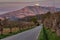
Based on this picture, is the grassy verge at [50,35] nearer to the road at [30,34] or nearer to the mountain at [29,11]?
the road at [30,34]

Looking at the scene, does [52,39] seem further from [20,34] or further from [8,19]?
[8,19]

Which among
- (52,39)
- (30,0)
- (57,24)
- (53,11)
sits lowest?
(52,39)

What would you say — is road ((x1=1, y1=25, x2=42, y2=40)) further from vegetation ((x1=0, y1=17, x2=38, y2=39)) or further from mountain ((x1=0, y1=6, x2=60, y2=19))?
mountain ((x1=0, y1=6, x2=60, y2=19))

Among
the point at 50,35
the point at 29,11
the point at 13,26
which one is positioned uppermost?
the point at 29,11

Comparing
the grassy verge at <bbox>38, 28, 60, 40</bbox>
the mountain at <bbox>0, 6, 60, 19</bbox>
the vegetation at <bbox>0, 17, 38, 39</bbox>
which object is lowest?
the grassy verge at <bbox>38, 28, 60, 40</bbox>

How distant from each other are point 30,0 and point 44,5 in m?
0.17

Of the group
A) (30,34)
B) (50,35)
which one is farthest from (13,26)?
(50,35)

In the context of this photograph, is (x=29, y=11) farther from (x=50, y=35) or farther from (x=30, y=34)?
(x=50, y=35)

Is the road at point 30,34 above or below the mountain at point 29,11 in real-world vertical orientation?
below

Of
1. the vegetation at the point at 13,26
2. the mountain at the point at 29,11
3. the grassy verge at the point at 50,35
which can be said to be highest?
the mountain at the point at 29,11

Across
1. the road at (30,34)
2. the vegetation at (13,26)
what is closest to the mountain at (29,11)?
the vegetation at (13,26)

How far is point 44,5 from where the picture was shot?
168 centimetres

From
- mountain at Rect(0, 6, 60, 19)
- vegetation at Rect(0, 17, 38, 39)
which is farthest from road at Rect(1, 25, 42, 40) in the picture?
mountain at Rect(0, 6, 60, 19)

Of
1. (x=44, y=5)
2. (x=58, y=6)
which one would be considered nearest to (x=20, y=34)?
(x=44, y=5)
